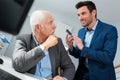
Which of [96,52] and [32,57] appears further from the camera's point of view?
[96,52]

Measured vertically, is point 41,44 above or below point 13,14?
below

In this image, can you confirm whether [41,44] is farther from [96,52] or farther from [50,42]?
[96,52]

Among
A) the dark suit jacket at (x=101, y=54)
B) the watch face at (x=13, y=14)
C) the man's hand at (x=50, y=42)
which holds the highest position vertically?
the watch face at (x=13, y=14)

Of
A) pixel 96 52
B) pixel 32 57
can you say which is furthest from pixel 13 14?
pixel 96 52

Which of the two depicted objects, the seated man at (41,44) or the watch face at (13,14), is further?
the seated man at (41,44)

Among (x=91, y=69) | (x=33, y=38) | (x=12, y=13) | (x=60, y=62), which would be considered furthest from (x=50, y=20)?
(x=12, y=13)

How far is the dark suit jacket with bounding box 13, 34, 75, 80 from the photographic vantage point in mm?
929

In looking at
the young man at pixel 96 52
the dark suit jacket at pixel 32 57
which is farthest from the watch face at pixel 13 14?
the young man at pixel 96 52

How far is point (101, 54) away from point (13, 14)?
2.94 feet

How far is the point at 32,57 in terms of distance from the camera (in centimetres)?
A: 92

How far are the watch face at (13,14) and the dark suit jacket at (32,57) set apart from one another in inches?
21.1

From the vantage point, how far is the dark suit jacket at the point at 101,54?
3.94 feet

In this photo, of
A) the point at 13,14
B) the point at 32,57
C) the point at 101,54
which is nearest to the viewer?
the point at 13,14

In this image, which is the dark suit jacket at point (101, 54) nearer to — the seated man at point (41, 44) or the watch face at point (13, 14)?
the seated man at point (41, 44)
